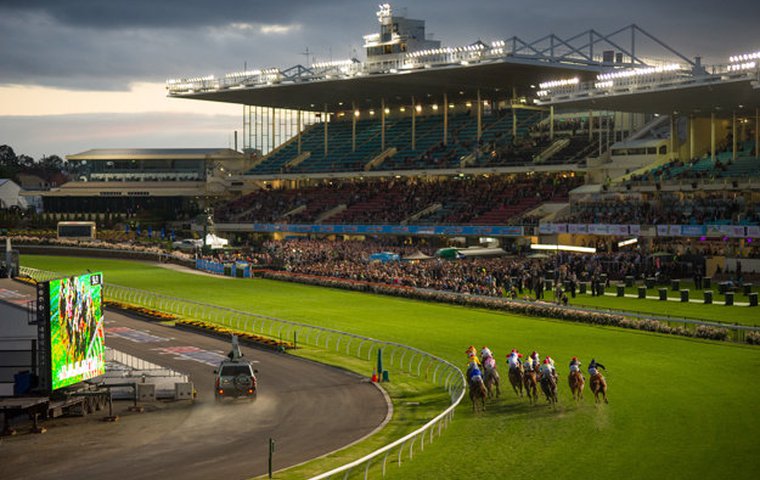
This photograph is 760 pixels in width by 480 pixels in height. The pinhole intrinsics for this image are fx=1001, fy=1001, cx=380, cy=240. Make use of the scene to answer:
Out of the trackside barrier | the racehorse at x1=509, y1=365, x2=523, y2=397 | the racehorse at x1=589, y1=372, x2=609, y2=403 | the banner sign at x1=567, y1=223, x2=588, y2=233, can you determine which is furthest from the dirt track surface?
the banner sign at x1=567, y1=223, x2=588, y2=233

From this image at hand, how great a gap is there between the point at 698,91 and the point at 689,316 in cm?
2373

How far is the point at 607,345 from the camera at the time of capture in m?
34.8

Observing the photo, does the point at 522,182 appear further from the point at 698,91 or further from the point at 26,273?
the point at 26,273

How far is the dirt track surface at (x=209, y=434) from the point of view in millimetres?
20156

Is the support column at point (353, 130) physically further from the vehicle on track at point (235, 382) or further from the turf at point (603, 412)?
the vehicle on track at point (235, 382)

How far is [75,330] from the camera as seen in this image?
2417 centimetres

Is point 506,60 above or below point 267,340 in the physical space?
above

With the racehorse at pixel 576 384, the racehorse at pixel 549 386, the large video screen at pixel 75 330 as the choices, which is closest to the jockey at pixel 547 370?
the racehorse at pixel 549 386

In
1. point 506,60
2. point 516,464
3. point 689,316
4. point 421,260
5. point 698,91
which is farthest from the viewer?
point 506,60

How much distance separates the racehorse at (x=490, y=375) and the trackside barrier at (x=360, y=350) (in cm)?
66

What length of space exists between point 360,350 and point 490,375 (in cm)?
975

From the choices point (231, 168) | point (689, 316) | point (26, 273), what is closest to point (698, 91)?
point (689, 316)

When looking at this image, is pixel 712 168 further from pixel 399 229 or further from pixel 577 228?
pixel 399 229

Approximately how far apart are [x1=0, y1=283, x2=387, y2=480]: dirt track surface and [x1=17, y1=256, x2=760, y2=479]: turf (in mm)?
2896
